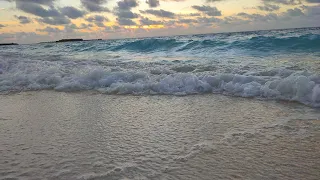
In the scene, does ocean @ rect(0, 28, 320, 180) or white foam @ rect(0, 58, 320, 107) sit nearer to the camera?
ocean @ rect(0, 28, 320, 180)

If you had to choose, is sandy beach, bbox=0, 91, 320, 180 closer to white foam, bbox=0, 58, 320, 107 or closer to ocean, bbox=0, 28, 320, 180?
ocean, bbox=0, 28, 320, 180

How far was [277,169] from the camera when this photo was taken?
2.27m

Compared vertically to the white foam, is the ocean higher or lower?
lower

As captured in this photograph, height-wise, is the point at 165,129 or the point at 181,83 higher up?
the point at 181,83

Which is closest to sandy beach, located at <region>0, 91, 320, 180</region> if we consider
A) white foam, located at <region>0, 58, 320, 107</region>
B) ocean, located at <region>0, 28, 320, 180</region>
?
ocean, located at <region>0, 28, 320, 180</region>

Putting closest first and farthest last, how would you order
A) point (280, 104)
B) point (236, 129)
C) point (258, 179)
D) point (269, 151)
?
point (258, 179) → point (269, 151) → point (236, 129) → point (280, 104)

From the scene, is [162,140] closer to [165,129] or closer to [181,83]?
[165,129]

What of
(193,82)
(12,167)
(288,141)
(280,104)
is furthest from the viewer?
(193,82)

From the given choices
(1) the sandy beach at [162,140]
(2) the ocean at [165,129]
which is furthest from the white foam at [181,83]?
(1) the sandy beach at [162,140]

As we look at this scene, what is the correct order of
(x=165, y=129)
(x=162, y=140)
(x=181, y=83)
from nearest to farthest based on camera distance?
(x=162, y=140) → (x=165, y=129) → (x=181, y=83)

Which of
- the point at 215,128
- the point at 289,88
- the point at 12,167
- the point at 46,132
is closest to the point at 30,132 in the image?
the point at 46,132

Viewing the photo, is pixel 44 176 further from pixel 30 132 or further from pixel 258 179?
pixel 258 179

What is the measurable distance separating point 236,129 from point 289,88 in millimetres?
2174

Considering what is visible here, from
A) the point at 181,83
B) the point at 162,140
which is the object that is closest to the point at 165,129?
the point at 162,140
